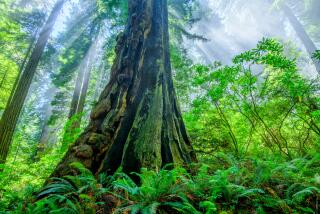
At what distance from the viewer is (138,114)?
4.05 m

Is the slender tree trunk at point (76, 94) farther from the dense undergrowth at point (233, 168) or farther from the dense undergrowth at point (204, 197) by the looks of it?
the dense undergrowth at point (204, 197)

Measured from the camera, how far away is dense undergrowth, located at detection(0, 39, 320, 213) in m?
2.24

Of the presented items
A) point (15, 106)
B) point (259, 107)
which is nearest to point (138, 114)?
point (259, 107)

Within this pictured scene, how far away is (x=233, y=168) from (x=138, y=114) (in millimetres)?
1949

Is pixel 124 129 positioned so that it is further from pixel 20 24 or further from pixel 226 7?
pixel 226 7

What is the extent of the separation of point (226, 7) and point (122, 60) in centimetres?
3509

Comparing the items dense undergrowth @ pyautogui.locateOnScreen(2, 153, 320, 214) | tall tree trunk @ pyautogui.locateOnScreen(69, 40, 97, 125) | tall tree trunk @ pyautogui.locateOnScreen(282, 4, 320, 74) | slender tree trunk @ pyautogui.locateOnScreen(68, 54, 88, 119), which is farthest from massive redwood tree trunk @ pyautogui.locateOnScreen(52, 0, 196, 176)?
tall tree trunk @ pyautogui.locateOnScreen(282, 4, 320, 74)

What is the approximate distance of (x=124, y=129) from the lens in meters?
3.95

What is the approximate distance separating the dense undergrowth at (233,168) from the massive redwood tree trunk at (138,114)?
34cm

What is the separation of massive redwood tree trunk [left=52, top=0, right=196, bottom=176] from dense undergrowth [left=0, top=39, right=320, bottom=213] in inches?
13.6

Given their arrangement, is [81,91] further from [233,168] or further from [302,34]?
[302,34]

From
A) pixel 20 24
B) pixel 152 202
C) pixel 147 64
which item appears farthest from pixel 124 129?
pixel 20 24

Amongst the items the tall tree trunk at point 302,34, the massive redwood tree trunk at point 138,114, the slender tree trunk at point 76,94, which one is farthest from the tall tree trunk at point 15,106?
the tall tree trunk at point 302,34

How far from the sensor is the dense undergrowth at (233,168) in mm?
2236
